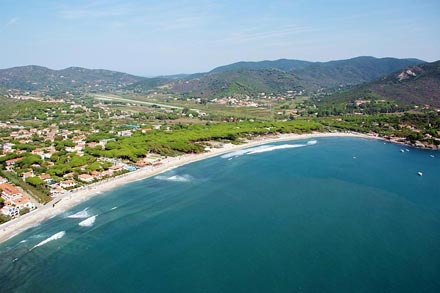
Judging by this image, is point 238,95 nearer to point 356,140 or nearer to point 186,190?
point 356,140

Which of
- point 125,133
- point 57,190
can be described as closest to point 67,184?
point 57,190

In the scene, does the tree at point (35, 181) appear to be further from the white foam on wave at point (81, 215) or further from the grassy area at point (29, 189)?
the white foam on wave at point (81, 215)

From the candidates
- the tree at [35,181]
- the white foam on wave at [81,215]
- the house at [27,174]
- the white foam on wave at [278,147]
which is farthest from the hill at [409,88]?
the white foam on wave at [81,215]

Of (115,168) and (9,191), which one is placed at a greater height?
(9,191)

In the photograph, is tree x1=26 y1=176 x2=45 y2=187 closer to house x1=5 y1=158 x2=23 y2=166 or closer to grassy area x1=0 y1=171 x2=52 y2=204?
grassy area x1=0 y1=171 x2=52 y2=204

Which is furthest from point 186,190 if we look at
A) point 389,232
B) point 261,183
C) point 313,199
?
point 389,232

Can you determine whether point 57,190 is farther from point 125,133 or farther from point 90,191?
point 125,133

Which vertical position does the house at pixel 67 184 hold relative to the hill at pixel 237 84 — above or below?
above

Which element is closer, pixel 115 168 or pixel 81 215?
pixel 81 215

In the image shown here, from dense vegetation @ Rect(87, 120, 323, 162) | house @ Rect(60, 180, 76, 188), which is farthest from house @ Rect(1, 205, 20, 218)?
dense vegetation @ Rect(87, 120, 323, 162)


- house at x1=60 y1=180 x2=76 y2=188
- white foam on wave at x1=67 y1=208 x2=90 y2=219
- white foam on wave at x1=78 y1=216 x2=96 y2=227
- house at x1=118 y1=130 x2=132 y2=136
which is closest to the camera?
white foam on wave at x1=78 y1=216 x2=96 y2=227
